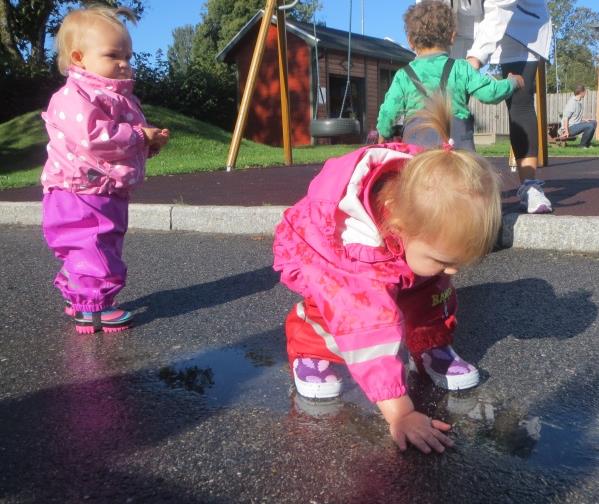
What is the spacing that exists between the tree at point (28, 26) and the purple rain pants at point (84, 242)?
20.8 metres

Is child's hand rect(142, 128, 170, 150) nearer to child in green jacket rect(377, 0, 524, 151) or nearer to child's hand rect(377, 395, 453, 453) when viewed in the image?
child in green jacket rect(377, 0, 524, 151)

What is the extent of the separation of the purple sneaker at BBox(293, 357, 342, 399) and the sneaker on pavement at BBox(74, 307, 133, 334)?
0.95m

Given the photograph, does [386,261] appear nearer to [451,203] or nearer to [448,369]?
[451,203]

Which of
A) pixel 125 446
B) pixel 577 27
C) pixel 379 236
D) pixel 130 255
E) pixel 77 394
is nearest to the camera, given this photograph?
pixel 125 446

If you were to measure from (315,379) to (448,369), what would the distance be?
42 centimetres

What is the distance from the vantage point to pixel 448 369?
6.71ft

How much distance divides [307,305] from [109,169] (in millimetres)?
1118

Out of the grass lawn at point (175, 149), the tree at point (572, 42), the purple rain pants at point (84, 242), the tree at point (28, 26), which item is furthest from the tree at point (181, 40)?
the purple rain pants at point (84, 242)

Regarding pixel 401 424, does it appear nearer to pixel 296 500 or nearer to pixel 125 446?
pixel 296 500

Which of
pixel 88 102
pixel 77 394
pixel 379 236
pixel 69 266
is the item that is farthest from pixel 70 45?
pixel 379 236

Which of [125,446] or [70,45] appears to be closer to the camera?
[125,446]

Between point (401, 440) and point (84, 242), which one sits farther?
point (84, 242)

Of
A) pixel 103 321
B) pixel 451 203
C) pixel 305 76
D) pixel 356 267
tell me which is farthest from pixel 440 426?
pixel 305 76

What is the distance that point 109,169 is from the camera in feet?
8.81
